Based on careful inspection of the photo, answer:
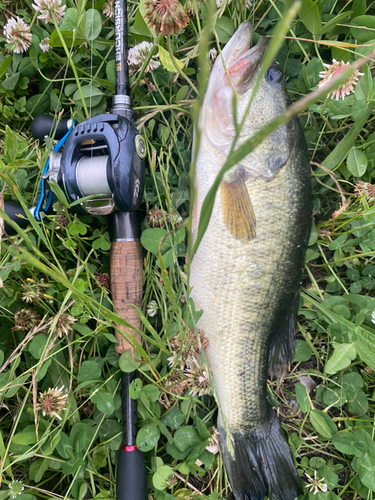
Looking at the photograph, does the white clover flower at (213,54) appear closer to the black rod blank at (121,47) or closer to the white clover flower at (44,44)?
the black rod blank at (121,47)

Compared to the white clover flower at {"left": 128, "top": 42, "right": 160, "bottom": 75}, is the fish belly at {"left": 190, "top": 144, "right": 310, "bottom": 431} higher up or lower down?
lower down

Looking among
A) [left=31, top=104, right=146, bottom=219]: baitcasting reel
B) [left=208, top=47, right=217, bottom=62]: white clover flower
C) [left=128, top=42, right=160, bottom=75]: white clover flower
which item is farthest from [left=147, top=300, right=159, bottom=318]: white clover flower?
[left=208, top=47, right=217, bottom=62]: white clover flower

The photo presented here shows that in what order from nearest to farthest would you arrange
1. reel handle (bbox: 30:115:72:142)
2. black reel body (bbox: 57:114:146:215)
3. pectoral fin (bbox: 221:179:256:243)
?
black reel body (bbox: 57:114:146:215), pectoral fin (bbox: 221:179:256:243), reel handle (bbox: 30:115:72:142)

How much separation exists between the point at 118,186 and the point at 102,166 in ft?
0.34

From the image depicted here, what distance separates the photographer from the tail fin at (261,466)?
162cm

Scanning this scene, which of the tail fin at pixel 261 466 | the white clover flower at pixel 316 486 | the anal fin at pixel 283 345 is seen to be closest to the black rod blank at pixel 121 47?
the anal fin at pixel 283 345

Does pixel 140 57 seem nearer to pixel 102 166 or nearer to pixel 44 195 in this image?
pixel 102 166

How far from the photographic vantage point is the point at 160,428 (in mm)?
1580

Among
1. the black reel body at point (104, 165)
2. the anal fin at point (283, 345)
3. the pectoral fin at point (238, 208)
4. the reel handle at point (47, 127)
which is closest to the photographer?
the black reel body at point (104, 165)

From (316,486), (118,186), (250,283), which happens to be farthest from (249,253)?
(316,486)

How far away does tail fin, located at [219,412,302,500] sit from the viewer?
162cm

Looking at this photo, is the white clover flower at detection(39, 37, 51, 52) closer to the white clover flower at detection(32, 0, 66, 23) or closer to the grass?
the grass

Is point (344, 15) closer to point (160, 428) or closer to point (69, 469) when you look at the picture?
point (160, 428)

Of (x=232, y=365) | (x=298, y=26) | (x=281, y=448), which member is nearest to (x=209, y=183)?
(x=232, y=365)
